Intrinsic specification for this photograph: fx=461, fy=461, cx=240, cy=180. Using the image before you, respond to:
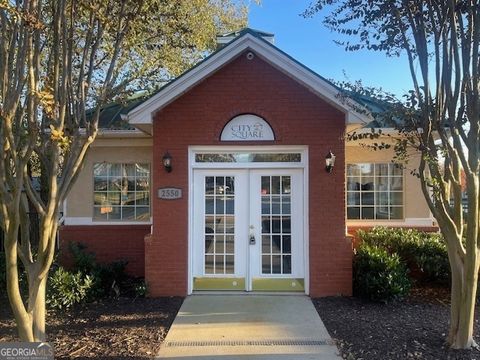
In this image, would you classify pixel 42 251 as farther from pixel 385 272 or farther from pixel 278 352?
pixel 385 272

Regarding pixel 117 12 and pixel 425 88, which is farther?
pixel 117 12

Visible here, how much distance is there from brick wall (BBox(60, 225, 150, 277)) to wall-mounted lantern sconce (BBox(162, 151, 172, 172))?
2351mm

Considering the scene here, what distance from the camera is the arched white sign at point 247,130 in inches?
323

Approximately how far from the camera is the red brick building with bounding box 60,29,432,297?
811 centimetres

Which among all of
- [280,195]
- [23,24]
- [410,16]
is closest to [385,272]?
[280,195]

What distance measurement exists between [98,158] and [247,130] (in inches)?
153

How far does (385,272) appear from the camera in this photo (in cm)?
759

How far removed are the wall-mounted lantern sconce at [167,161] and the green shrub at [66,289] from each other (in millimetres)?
2280

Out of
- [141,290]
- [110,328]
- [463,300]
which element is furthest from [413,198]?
[110,328]

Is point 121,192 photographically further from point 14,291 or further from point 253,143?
point 14,291

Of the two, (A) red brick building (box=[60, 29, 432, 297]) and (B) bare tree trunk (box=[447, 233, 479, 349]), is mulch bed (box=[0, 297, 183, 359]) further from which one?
(B) bare tree trunk (box=[447, 233, 479, 349])

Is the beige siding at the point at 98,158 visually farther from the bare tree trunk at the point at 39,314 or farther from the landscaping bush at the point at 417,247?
the bare tree trunk at the point at 39,314

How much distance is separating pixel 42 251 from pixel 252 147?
4412 millimetres

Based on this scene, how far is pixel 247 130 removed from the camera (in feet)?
27.0
